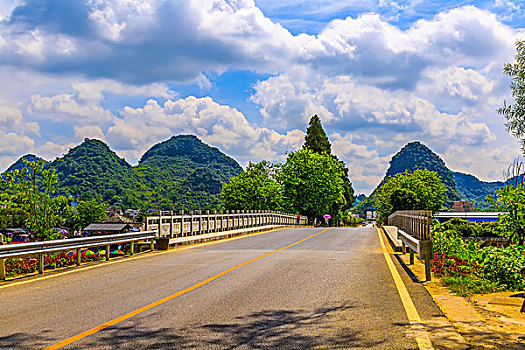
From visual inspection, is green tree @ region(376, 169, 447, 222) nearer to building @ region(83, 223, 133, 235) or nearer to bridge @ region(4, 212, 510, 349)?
building @ region(83, 223, 133, 235)

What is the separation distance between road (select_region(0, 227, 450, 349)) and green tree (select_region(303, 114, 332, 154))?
7112 centimetres

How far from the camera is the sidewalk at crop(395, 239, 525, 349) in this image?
5777 mm

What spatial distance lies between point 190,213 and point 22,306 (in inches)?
624

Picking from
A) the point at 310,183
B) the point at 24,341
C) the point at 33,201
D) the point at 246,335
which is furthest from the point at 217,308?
the point at 310,183

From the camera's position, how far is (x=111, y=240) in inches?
597

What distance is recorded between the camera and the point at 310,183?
76.5 meters

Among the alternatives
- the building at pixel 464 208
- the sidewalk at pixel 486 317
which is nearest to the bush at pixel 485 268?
the sidewalk at pixel 486 317

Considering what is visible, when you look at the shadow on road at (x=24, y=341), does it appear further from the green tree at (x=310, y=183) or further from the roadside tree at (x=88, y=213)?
the roadside tree at (x=88, y=213)

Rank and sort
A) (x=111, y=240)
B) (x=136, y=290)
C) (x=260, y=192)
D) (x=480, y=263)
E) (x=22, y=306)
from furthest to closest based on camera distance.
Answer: (x=260, y=192) < (x=111, y=240) < (x=480, y=263) < (x=136, y=290) < (x=22, y=306)

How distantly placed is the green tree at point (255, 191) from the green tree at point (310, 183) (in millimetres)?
2326

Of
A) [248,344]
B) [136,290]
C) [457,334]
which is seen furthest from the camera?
[136,290]

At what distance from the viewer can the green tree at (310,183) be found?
250 ft

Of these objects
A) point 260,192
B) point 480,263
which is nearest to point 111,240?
point 480,263

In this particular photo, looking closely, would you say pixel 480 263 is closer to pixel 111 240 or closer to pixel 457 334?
pixel 457 334
